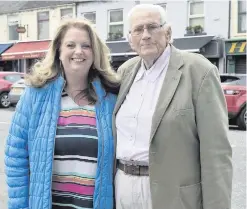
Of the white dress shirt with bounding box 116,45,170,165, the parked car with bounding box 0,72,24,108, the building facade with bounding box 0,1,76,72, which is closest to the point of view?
the white dress shirt with bounding box 116,45,170,165

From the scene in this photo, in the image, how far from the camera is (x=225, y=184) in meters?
2.07

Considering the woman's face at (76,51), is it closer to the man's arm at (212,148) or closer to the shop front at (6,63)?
the man's arm at (212,148)

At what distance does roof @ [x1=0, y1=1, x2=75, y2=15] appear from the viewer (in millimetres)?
22859

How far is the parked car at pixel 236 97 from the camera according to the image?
33.0 feet

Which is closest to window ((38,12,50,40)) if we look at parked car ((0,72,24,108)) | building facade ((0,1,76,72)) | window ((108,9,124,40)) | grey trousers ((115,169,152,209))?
building facade ((0,1,76,72))

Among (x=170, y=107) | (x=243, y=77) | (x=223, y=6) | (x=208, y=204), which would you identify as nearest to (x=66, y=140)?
(x=170, y=107)

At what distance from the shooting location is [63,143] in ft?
7.53

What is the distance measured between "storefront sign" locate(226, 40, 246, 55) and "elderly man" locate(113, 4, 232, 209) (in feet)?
49.2

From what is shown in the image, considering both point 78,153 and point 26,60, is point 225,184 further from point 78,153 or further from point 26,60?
point 26,60

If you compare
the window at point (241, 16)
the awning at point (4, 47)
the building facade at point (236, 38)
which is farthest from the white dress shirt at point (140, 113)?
the awning at point (4, 47)

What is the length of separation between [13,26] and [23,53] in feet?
9.30

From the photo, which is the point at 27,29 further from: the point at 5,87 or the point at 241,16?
the point at 241,16

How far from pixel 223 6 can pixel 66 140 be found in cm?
1602

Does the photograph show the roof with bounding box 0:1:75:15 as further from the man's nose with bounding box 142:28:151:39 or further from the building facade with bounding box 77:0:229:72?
the man's nose with bounding box 142:28:151:39
